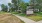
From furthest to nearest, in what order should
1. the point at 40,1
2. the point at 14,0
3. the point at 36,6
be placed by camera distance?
the point at 14,0 < the point at 36,6 < the point at 40,1

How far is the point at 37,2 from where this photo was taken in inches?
1991

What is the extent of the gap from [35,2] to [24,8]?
12.8 metres

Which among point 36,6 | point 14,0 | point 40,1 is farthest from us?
point 14,0

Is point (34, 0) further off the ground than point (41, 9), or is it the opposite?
point (34, 0)

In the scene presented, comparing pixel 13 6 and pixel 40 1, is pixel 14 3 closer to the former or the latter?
pixel 13 6

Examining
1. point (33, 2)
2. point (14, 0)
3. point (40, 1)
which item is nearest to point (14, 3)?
point (14, 0)

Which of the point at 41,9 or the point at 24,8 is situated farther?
Answer: the point at 41,9

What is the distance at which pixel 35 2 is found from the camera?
50906 millimetres

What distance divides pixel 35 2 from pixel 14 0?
63.8 feet

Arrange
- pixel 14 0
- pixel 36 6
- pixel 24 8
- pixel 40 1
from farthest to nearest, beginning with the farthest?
pixel 14 0, pixel 36 6, pixel 40 1, pixel 24 8

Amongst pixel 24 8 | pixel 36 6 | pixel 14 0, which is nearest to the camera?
pixel 24 8

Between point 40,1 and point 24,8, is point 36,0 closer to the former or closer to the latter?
point 40,1

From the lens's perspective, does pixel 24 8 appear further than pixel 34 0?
No

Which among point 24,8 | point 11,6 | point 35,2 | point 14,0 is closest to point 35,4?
point 35,2
